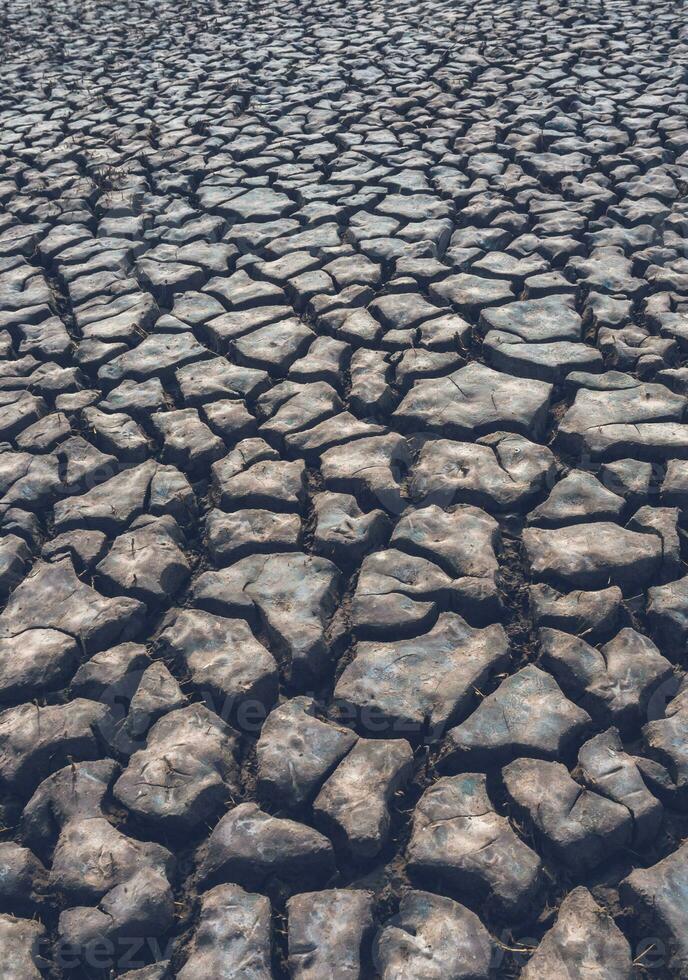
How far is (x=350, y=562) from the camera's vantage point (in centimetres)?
218

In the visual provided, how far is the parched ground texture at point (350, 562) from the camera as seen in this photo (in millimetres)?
1530

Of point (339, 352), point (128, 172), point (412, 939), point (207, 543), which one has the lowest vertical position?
point (412, 939)

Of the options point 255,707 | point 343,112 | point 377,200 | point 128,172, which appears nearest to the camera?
point 255,707

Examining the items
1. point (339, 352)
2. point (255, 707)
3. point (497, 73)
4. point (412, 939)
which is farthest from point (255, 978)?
point (497, 73)

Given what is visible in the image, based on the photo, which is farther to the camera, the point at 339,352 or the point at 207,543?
the point at 339,352

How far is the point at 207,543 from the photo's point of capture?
2.28 m

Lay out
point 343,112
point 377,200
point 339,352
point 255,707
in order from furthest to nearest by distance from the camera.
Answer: point 343,112 < point 377,200 < point 339,352 < point 255,707

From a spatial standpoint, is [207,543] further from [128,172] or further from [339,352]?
[128,172]

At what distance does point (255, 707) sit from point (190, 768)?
20 cm

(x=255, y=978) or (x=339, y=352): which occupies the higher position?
(x=339, y=352)

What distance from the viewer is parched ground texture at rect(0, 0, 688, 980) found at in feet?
5.02

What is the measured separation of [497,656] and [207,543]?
84 cm

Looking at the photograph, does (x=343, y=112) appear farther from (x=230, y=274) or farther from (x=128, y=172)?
(x=230, y=274)

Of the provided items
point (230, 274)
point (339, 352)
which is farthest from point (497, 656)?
point (230, 274)
